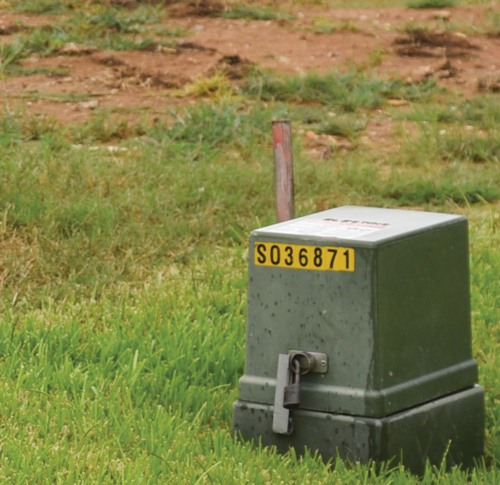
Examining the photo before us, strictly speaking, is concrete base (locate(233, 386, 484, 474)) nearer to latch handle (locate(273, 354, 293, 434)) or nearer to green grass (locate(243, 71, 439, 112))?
latch handle (locate(273, 354, 293, 434))

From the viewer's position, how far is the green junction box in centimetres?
315

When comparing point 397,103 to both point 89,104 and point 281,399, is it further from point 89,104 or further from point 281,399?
point 281,399

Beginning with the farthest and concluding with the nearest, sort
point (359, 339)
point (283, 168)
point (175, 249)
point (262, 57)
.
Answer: point (262, 57) < point (175, 249) < point (283, 168) < point (359, 339)

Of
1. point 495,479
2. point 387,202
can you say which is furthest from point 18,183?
point 495,479

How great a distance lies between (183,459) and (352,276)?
77 cm

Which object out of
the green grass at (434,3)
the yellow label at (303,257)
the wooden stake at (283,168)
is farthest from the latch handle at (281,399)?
the green grass at (434,3)

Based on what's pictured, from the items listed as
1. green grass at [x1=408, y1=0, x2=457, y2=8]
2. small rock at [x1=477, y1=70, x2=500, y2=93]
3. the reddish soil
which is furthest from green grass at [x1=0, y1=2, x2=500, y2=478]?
green grass at [x1=408, y1=0, x2=457, y2=8]

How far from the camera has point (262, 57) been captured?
1084 cm

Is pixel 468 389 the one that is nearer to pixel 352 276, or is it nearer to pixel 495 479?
pixel 495 479

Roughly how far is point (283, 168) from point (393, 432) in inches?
73.7

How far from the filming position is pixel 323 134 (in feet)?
28.5

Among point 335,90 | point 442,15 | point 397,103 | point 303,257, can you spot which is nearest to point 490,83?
point 397,103

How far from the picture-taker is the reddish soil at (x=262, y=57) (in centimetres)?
927

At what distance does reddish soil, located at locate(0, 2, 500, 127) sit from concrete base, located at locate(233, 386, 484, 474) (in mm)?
5484
